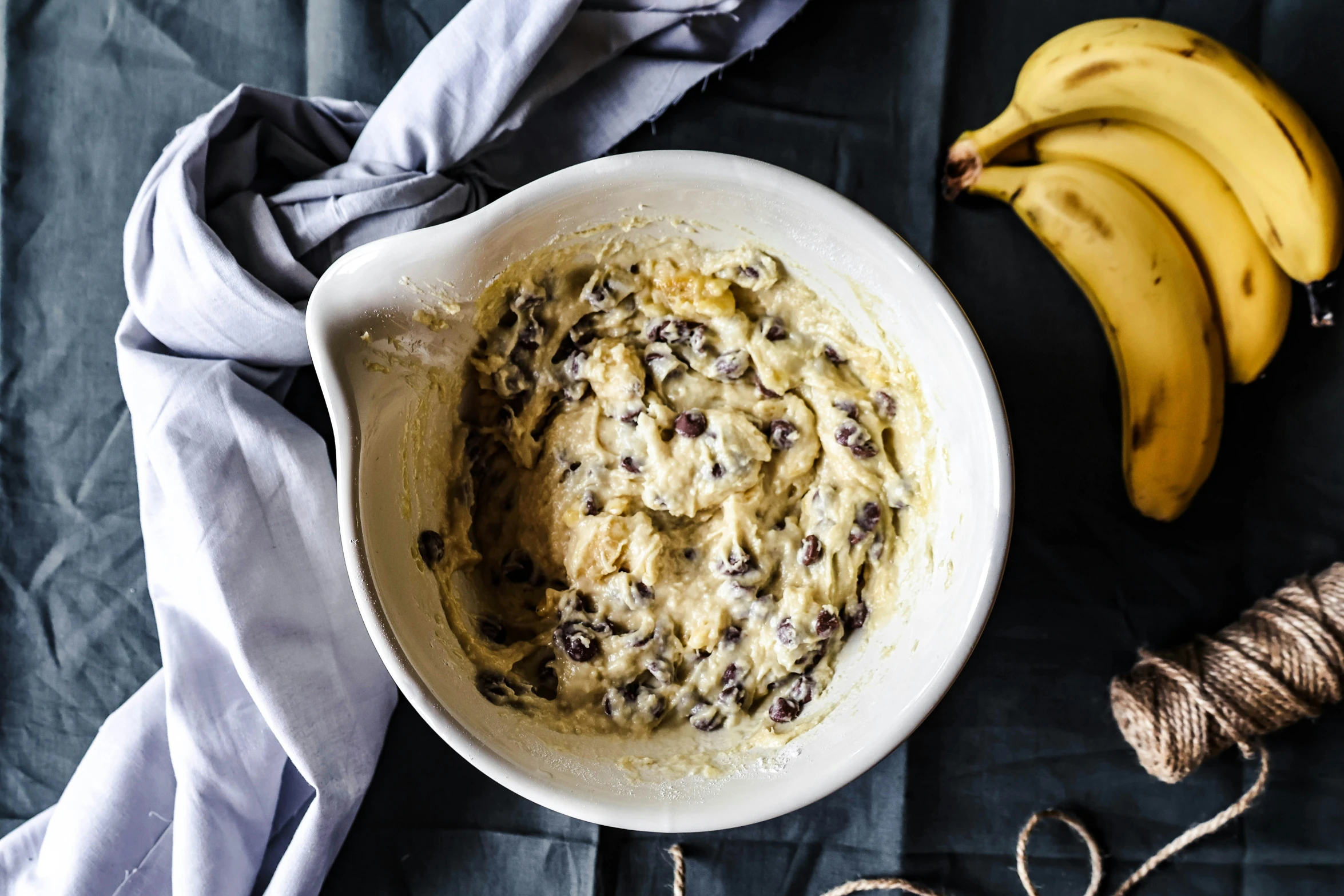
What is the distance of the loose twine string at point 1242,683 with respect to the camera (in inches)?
58.2

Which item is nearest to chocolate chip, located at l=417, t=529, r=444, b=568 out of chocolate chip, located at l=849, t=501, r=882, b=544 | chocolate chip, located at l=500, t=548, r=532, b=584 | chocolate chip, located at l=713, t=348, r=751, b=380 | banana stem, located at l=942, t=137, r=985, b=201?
chocolate chip, located at l=500, t=548, r=532, b=584

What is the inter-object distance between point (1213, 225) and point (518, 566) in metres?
1.22

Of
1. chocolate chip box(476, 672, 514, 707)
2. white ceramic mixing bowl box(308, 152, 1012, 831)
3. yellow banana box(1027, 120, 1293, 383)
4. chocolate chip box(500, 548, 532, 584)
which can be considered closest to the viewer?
white ceramic mixing bowl box(308, 152, 1012, 831)

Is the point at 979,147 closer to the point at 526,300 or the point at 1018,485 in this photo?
the point at 1018,485

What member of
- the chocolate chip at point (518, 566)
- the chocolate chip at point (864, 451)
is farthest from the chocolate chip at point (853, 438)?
the chocolate chip at point (518, 566)

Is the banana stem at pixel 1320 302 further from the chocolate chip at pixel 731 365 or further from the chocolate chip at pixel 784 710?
the chocolate chip at pixel 784 710

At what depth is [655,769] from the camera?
1.26 metres

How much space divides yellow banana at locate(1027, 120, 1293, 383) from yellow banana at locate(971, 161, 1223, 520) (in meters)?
0.03

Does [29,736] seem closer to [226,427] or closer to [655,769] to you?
[226,427]

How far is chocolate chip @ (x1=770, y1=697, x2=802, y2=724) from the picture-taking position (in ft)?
4.25

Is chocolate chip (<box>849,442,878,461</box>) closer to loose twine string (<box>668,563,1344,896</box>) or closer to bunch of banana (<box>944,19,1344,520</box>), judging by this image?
bunch of banana (<box>944,19,1344,520</box>)

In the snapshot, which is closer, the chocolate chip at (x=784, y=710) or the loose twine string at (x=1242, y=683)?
the chocolate chip at (x=784, y=710)

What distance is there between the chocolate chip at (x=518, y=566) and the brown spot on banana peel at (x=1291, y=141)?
1268mm

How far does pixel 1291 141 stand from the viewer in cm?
137
